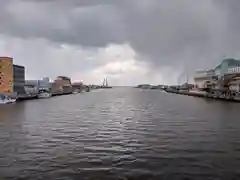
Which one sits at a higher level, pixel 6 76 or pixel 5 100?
pixel 6 76

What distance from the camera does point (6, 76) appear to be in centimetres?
10375

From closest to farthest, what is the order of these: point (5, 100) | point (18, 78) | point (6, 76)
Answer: point (5, 100)
point (6, 76)
point (18, 78)

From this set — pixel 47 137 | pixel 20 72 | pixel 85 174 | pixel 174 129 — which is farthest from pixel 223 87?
pixel 85 174

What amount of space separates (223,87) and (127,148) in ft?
430

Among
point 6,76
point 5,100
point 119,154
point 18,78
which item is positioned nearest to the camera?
point 119,154

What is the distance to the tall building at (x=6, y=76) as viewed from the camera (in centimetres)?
10312

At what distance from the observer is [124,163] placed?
19.1 meters

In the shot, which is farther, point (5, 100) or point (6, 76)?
point (6, 76)

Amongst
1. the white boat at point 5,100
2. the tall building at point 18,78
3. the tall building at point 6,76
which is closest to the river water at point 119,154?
the white boat at point 5,100

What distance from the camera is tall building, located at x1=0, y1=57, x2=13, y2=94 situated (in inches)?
4060

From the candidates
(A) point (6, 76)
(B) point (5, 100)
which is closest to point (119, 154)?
(B) point (5, 100)

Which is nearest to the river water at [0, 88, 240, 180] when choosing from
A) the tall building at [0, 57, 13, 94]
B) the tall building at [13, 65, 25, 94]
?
the tall building at [0, 57, 13, 94]

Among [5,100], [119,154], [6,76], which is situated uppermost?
[6,76]

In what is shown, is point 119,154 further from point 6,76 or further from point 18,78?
point 18,78
